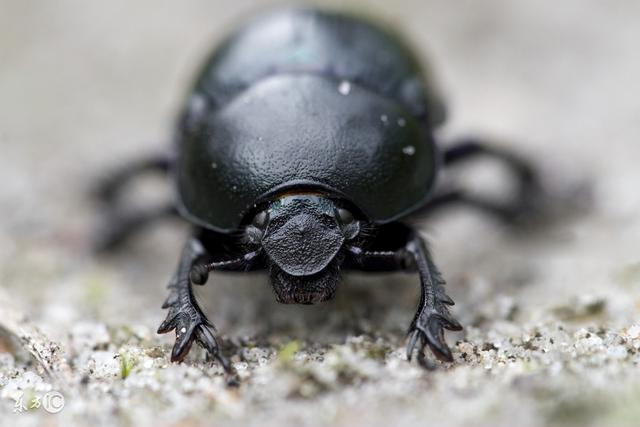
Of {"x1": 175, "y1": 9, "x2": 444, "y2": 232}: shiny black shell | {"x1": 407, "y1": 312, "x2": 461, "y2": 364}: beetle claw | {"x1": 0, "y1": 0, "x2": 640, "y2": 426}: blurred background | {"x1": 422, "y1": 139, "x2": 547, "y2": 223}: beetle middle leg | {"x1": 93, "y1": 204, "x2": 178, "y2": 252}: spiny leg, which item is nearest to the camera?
{"x1": 0, "y1": 0, "x2": 640, "y2": 426}: blurred background

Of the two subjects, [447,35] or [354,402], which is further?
[447,35]

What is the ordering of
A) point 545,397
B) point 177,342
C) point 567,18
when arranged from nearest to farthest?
point 545,397 → point 177,342 → point 567,18

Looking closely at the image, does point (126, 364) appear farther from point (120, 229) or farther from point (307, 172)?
point (120, 229)

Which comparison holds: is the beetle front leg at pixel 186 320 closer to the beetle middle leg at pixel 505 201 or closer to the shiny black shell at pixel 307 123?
the shiny black shell at pixel 307 123

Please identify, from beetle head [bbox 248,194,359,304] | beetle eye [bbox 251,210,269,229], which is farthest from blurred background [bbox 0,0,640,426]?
beetle eye [bbox 251,210,269,229]

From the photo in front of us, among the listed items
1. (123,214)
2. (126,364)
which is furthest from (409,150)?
(123,214)

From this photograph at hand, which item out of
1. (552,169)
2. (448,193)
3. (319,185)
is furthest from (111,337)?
(552,169)

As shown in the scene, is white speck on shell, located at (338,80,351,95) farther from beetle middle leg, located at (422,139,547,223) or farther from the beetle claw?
the beetle claw

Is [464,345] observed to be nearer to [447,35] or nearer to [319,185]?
[319,185]
